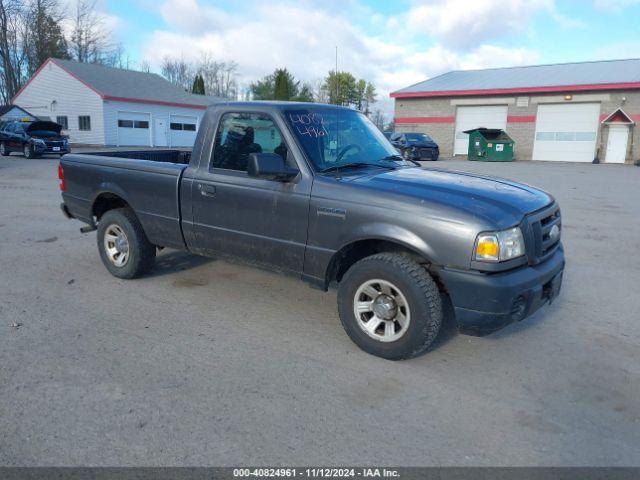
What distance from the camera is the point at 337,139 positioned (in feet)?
15.0

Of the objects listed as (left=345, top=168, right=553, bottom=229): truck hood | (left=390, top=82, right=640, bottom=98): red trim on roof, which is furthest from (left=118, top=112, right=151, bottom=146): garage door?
(left=345, top=168, right=553, bottom=229): truck hood

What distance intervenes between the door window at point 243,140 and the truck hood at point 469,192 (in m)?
0.87

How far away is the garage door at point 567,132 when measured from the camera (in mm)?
31656

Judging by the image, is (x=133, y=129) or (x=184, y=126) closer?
(x=133, y=129)

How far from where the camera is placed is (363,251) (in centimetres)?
415

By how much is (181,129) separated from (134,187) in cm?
3647

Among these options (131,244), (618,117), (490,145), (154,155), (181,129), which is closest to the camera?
(131,244)

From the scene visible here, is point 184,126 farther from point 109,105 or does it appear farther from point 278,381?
point 278,381

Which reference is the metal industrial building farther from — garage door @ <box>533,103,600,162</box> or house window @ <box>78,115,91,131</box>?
house window @ <box>78,115,91,131</box>

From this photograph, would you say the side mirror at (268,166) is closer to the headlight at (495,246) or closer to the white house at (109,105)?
the headlight at (495,246)

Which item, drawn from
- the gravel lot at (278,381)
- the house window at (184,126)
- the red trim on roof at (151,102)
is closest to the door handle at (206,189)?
the gravel lot at (278,381)

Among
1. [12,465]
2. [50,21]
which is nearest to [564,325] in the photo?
[12,465]

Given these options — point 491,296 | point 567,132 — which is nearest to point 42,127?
point 491,296

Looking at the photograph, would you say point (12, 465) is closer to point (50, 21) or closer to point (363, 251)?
point (363, 251)
